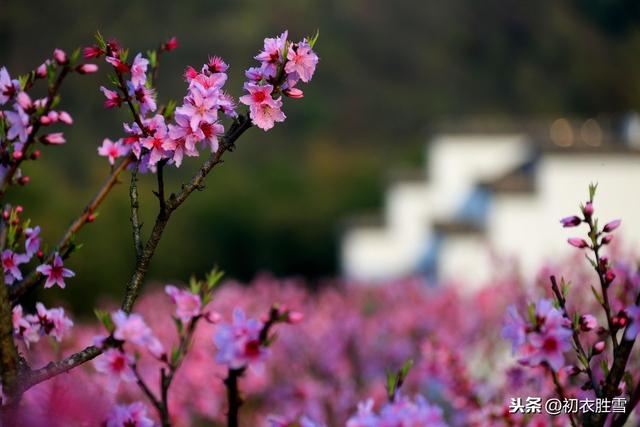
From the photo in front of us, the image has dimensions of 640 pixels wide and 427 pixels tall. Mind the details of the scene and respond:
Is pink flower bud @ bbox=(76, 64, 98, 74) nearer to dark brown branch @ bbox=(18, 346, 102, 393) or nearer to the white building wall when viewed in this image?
dark brown branch @ bbox=(18, 346, 102, 393)

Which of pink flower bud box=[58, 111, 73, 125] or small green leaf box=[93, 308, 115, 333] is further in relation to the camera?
pink flower bud box=[58, 111, 73, 125]

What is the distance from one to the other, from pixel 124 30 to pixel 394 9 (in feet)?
36.5

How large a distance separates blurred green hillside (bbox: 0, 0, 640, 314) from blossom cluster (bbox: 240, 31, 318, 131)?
12.5m

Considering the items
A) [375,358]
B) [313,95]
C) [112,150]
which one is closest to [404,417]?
[112,150]

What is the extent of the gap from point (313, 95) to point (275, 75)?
29.7m

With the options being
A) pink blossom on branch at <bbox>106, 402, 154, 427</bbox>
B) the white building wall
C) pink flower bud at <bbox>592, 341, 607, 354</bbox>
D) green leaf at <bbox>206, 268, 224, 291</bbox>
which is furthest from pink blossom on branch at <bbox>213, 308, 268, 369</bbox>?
the white building wall

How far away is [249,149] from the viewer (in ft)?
88.6

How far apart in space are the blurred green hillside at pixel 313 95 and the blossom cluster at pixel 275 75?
40.9 ft

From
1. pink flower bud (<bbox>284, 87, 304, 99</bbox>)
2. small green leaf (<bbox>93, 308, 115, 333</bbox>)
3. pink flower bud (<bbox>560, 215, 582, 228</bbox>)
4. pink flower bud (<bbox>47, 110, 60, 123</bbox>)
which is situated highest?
pink flower bud (<bbox>47, 110, 60, 123</bbox>)

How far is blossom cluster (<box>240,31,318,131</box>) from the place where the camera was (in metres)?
1.95

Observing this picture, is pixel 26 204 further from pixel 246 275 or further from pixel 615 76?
pixel 615 76

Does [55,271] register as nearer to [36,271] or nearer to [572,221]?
[36,271]

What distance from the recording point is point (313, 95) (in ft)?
103

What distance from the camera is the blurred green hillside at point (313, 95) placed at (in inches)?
701
